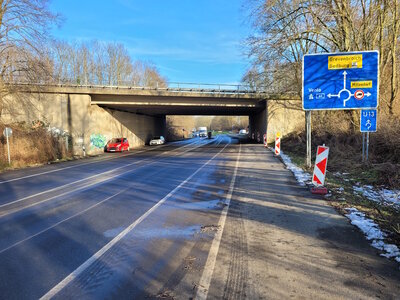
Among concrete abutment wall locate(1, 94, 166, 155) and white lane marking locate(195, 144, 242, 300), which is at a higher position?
concrete abutment wall locate(1, 94, 166, 155)

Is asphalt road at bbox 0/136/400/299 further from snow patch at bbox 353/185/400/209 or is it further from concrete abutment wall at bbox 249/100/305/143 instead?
concrete abutment wall at bbox 249/100/305/143

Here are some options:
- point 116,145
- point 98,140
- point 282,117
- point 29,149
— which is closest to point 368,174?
point 29,149

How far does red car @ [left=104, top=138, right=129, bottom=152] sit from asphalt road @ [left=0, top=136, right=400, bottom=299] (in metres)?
23.3

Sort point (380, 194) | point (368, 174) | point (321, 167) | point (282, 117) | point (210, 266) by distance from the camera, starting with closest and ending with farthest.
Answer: point (210, 266), point (380, 194), point (321, 167), point (368, 174), point (282, 117)

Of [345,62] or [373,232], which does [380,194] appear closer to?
[373,232]

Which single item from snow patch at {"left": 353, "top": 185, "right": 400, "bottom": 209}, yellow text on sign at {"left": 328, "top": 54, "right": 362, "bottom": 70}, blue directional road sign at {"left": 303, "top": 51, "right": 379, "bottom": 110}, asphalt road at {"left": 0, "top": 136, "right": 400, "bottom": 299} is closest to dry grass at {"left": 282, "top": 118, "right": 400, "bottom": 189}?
snow patch at {"left": 353, "top": 185, "right": 400, "bottom": 209}

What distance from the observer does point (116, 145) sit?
3162 centimetres

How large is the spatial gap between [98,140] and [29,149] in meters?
10.2

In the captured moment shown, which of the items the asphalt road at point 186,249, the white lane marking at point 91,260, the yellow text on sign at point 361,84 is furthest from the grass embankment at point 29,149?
the yellow text on sign at point 361,84

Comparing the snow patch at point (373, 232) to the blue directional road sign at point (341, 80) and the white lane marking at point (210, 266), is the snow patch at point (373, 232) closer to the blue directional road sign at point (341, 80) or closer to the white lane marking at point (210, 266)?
the white lane marking at point (210, 266)

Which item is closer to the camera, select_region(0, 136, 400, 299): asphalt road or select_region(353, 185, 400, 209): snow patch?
select_region(0, 136, 400, 299): asphalt road

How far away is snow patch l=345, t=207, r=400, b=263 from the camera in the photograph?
431 cm

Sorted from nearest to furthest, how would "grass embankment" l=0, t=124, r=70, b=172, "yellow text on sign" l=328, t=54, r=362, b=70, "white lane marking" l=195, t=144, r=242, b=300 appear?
"white lane marking" l=195, t=144, r=242, b=300, "yellow text on sign" l=328, t=54, r=362, b=70, "grass embankment" l=0, t=124, r=70, b=172

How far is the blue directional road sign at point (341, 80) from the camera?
444 inches
